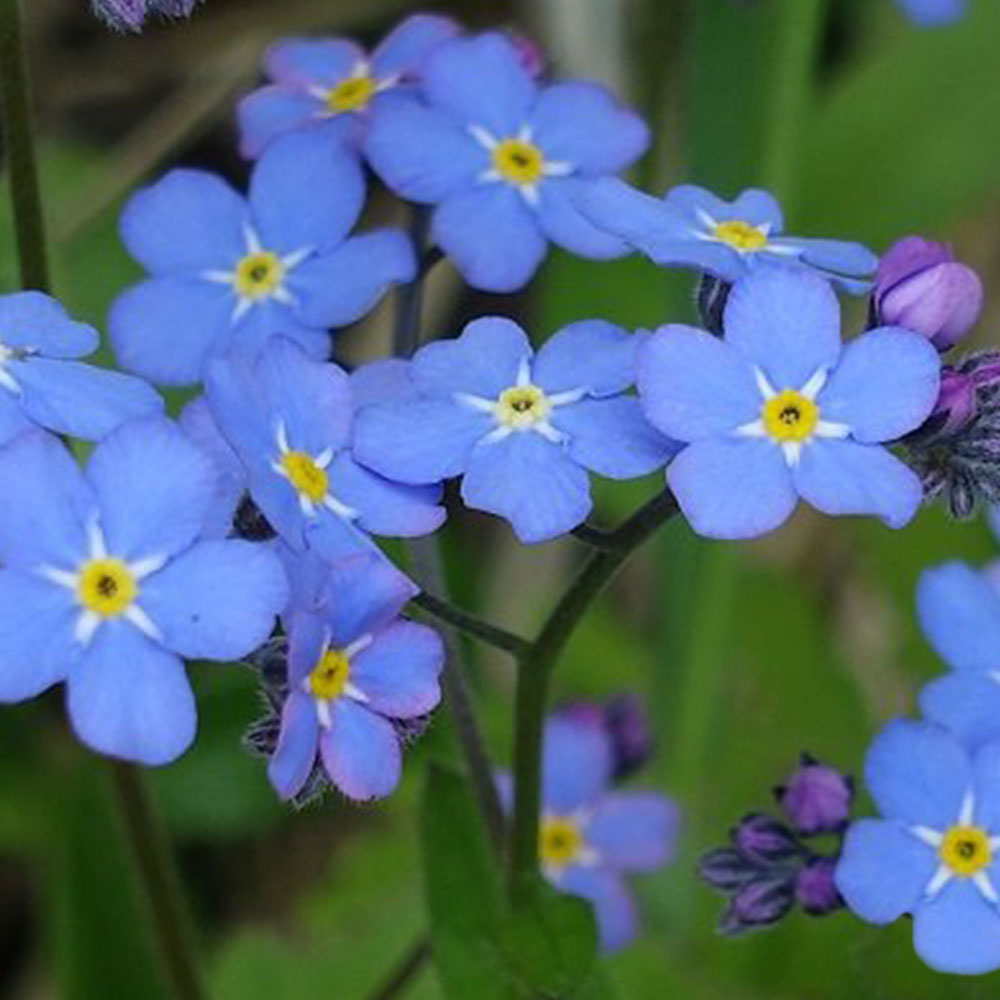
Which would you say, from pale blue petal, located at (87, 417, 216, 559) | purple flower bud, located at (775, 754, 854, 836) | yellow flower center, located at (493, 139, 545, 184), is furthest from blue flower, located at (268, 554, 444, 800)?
yellow flower center, located at (493, 139, 545, 184)

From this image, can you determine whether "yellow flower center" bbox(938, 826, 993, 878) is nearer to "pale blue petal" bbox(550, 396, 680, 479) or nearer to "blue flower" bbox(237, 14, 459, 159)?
"pale blue petal" bbox(550, 396, 680, 479)

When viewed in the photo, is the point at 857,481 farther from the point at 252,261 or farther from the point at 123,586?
the point at 252,261

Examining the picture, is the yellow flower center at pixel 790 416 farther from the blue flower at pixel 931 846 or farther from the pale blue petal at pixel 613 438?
the blue flower at pixel 931 846

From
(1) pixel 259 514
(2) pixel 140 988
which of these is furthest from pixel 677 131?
(1) pixel 259 514

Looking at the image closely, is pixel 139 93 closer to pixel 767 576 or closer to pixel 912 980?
pixel 767 576

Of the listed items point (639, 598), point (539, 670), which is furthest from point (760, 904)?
point (639, 598)
